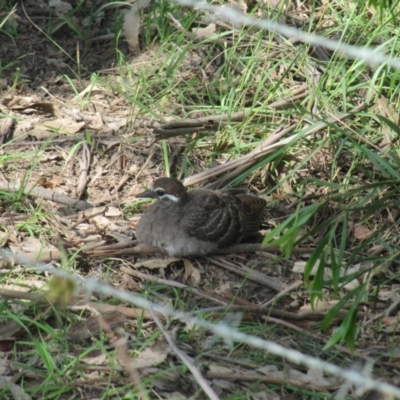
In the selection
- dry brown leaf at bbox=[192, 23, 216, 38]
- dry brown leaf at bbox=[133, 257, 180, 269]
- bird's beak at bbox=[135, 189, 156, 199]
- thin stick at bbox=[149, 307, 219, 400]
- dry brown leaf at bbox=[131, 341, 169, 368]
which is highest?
dry brown leaf at bbox=[192, 23, 216, 38]

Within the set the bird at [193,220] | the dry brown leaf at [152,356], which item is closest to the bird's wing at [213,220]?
the bird at [193,220]

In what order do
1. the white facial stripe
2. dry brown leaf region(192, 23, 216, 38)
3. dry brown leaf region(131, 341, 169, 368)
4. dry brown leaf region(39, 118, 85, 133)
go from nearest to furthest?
1. dry brown leaf region(131, 341, 169, 368)
2. the white facial stripe
3. dry brown leaf region(39, 118, 85, 133)
4. dry brown leaf region(192, 23, 216, 38)

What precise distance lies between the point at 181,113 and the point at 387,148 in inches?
67.4

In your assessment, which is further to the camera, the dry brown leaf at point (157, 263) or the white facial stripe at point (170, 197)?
the white facial stripe at point (170, 197)

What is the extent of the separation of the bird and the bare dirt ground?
126 millimetres

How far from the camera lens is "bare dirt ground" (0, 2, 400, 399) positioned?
17.3ft

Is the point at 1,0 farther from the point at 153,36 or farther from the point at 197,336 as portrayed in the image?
the point at 197,336

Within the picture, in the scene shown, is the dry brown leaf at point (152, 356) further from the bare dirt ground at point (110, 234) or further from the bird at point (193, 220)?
the bird at point (193, 220)

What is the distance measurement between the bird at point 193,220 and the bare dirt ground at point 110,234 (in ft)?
0.41

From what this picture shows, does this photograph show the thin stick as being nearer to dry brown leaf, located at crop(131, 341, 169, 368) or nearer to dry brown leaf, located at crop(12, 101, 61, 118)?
dry brown leaf, located at crop(131, 341, 169, 368)

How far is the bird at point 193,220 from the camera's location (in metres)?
6.62

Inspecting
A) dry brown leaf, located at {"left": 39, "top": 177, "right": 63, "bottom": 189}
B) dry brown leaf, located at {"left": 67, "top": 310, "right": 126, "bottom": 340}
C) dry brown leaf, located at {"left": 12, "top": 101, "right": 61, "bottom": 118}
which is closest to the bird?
dry brown leaf, located at {"left": 39, "top": 177, "right": 63, "bottom": 189}

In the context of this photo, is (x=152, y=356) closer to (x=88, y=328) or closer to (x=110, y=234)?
(x=88, y=328)

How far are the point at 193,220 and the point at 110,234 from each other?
0.60m
